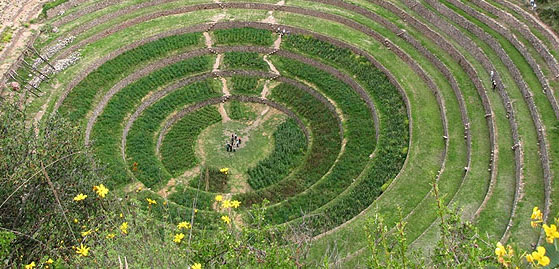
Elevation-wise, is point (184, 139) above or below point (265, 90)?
below

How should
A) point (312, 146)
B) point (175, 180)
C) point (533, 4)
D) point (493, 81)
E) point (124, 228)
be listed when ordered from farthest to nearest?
point (533, 4)
point (312, 146)
point (493, 81)
point (175, 180)
point (124, 228)

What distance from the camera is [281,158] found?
44531 millimetres

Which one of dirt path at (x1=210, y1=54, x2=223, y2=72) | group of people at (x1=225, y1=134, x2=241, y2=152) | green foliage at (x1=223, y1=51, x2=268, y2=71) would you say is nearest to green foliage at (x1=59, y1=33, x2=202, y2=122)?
dirt path at (x1=210, y1=54, x2=223, y2=72)

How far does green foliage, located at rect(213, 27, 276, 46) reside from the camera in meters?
55.2

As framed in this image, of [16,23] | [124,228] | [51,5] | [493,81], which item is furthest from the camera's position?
[51,5]

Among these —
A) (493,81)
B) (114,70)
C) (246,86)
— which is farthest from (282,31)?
(493,81)

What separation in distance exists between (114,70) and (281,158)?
20.0 meters

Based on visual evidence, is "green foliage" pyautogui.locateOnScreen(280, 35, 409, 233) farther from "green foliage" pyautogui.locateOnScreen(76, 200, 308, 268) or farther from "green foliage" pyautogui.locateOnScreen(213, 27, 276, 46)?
"green foliage" pyautogui.locateOnScreen(76, 200, 308, 268)

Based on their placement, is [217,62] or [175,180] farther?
[217,62]

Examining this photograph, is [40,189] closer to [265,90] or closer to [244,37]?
[265,90]

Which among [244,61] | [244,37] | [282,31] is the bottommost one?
[244,61]

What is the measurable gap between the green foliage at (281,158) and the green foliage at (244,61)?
876 centimetres

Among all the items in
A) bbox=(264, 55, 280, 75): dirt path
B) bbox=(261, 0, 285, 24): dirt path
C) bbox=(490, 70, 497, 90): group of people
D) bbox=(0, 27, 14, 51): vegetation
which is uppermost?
bbox=(490, 70, 497, 90): group of people

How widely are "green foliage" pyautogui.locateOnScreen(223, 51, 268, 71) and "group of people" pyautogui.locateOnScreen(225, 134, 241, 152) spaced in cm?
981
